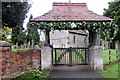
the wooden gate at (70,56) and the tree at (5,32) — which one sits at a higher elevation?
the tree at (5,32)

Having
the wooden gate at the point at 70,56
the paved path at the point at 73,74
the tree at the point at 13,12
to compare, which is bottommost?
the paved path at the point at 73,74

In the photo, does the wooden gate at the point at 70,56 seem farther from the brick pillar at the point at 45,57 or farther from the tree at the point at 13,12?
the tree at the point at 13,12

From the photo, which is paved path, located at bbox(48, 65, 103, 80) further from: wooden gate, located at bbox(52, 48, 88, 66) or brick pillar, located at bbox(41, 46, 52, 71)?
wooden gate, located at bbox(52, 48, 88, 66)

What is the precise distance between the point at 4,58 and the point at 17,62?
53.7 inches

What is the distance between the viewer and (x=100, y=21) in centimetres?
885

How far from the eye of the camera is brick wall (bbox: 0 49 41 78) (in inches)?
217

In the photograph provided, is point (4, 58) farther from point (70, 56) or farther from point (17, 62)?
point (70, 56)

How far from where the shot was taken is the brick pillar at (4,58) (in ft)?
17.6

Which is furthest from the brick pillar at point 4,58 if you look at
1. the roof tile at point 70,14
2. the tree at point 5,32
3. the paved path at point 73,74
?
the tree at point 5,32

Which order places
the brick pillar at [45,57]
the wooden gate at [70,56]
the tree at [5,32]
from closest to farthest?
the brick pillar at [45,57] < the wooden gate at [70,56] < the tree at [5,32]

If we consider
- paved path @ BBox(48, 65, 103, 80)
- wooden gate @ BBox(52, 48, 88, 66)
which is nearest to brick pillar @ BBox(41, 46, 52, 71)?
paved path @ BBox(48, 65, 103, 80)

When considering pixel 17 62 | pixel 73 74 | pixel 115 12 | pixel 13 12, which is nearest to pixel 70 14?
pixel 73 74

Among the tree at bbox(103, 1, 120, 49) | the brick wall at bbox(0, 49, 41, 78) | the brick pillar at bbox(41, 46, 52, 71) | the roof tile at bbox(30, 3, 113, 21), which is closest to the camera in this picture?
the brick wall at bbox(0, 49, 41, 78)

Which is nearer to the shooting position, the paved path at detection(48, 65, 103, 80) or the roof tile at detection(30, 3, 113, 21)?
the paved path at detection(48, 65, 103, 80)
